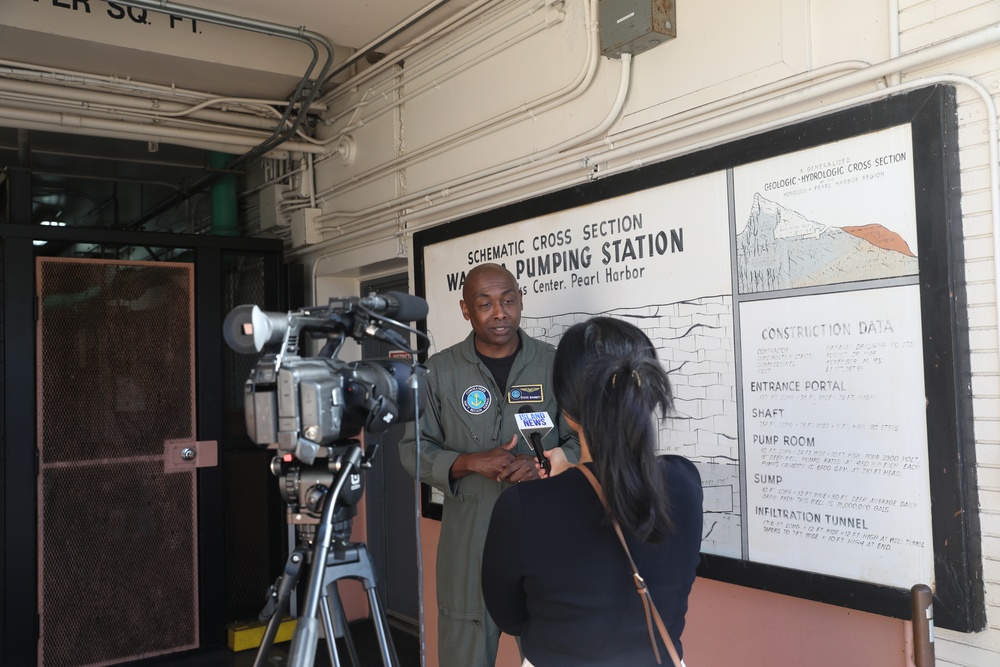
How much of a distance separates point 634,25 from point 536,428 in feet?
4.27

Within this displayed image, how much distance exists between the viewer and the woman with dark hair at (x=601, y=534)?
1354 millimetres

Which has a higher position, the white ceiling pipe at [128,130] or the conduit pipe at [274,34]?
the conduit pipe at [274,34]

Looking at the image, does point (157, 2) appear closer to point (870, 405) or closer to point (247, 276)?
point (247, 276)

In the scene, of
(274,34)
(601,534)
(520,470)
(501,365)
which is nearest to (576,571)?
(601,534)

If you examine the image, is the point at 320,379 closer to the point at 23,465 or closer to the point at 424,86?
the point at 424,86

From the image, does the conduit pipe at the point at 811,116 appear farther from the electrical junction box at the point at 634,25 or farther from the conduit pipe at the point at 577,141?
the electrical junction box at the point at 634,25

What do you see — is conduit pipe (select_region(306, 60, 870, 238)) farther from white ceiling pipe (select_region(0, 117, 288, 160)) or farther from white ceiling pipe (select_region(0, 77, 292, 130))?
white ceiling pipe (select_region(0, 117, 288, 160))

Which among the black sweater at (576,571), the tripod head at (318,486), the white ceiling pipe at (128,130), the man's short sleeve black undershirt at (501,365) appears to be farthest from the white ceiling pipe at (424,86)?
the black sweater at (576,571)

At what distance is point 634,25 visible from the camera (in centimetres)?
257

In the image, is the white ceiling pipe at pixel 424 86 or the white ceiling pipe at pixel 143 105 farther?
the white ceiling pipe at pixel 143 105

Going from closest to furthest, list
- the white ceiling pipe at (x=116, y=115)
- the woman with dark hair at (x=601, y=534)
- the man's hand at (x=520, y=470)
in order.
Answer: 1. the woman with dark hair at (x=601, y=534)
2. the man's hand at (x=520, y=470)
3. the white ceiling pipe at (x=116, y=115)

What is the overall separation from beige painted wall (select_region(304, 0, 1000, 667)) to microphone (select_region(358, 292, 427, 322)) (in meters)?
1.17

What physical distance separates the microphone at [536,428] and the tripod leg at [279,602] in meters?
0.61

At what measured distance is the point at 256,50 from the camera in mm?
4102
